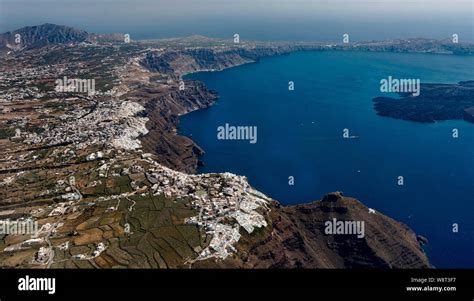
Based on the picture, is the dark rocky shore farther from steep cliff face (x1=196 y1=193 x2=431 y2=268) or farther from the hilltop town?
the hilltop town

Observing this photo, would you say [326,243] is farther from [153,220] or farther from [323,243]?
[153,220]

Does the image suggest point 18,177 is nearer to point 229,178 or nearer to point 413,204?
point 229,178

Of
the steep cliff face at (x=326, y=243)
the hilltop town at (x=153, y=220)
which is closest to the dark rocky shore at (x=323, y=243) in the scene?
the steep cliff face at (x=326, y=243)

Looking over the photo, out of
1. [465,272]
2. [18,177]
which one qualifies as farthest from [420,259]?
[18,177]

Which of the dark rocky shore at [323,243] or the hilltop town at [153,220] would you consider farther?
the dark rocky shore at [323,243]

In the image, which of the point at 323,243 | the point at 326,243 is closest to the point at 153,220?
the point at 323,243

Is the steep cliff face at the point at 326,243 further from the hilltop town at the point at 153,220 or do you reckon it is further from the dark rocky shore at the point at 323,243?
the hilltop town at the point at 153,220

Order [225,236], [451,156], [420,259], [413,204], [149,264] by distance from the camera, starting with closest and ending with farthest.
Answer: [149,264] → [225,236] → [420,259] → [413,204] → [451,156]

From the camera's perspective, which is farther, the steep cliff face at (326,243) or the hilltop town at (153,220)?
the steep cliff face at (326,243)

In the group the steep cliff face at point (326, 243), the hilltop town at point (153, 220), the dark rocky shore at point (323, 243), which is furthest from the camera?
the steep cliff face at point (326, 243)

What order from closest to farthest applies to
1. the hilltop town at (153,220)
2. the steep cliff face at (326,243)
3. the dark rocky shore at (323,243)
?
1. the hilltop town at (153,220)
2. the dark rocky shore at (323,243)
3. the steep cliff face at (326,243)
